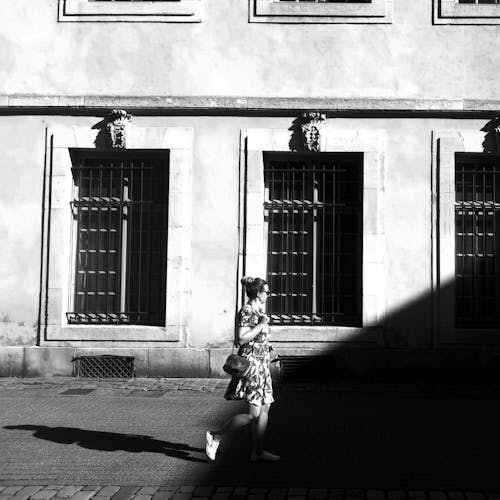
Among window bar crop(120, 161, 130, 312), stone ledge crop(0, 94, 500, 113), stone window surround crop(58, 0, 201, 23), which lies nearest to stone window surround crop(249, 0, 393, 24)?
stone window surround crop(58, 0, 201, 23)

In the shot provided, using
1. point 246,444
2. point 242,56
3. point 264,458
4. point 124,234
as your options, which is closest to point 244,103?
point 242,56

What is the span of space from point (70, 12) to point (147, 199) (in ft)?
9.44

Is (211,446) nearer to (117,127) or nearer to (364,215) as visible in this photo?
(364,215)

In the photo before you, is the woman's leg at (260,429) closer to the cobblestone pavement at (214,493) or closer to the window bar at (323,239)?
the cobblestone pavement at (214,493)

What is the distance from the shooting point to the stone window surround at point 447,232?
1096cm

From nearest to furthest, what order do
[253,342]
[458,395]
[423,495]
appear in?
1. [423,495]
2. [253,342]
3. [458,395]

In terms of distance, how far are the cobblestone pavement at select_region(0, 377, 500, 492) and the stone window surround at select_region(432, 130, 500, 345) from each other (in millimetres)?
869

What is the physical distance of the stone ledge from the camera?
11.2 m

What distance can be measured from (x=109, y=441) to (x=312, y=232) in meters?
5.25

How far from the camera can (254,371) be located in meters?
6.20

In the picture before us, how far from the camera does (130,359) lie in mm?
11078

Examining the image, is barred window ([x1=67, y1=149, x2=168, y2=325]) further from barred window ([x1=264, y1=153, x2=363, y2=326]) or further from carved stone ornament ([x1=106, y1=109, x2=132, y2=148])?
barred window ([x1=264, y1=153, x2=363, y2=326])

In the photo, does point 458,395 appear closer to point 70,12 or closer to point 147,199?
point 147,199

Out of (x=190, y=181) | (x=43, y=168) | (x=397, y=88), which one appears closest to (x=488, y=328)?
(x=397, y=88)
